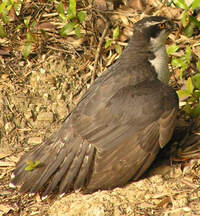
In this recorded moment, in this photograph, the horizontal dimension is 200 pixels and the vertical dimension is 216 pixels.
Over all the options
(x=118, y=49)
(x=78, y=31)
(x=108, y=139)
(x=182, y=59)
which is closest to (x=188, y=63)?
(x=182, y=59)

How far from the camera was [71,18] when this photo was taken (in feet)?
23.4

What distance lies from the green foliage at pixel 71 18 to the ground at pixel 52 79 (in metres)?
0.29

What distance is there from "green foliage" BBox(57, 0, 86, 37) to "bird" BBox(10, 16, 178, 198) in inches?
52.1

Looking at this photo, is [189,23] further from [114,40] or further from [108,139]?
[108,139]

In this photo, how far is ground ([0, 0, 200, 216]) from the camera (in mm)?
5875

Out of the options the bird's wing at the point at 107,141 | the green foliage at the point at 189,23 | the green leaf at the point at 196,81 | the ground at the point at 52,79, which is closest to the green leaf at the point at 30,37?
the ground at the point at 52,79

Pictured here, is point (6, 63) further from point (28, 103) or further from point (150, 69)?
point (150, 69)

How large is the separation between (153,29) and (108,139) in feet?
5.51

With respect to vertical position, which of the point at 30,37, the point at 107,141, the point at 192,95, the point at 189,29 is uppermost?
the point at 30,37

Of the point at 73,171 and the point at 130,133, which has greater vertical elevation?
the point at 130,133

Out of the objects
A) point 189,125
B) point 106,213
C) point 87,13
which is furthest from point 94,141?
point 87,13

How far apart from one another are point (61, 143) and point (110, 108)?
72 cm

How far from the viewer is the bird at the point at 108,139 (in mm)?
5441

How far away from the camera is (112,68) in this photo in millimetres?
6293
